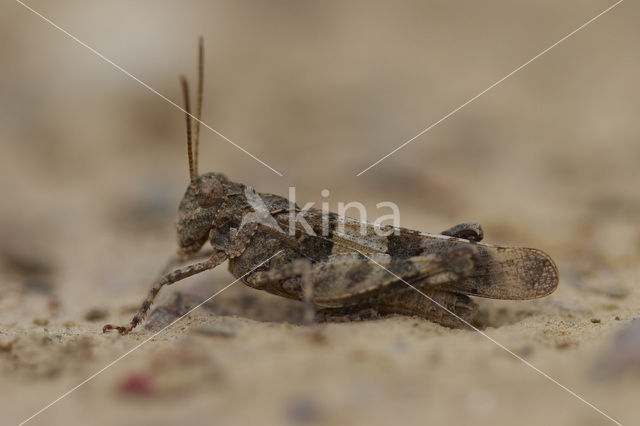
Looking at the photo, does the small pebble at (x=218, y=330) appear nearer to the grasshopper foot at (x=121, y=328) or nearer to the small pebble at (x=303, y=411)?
the grasshopper foot at (x=121, y=328)

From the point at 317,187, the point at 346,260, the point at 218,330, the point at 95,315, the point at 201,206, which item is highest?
the point at 317,187

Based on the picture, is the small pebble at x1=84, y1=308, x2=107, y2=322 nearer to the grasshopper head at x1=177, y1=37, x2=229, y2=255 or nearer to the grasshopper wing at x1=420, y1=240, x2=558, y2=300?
the grasshopper head at x1=177, y1=37, x2=229, y2=255

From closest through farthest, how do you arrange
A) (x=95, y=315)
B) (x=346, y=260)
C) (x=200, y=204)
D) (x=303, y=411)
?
(x=303, y=411) < (x=346, y=260) < (x=200, y=204) < (x=95, y=315)

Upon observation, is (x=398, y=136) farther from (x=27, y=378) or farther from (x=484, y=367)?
(x=27, y=378)

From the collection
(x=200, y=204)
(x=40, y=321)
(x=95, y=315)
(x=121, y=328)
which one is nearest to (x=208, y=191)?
(x=200, y=204)

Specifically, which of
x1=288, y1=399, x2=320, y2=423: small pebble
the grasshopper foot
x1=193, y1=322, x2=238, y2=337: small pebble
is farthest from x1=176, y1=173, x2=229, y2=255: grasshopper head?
x1=288, y1=399, x2=320, y2=423: small pebble

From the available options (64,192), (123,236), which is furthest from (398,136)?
(64,192)

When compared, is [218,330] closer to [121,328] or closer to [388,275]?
[121,328]
